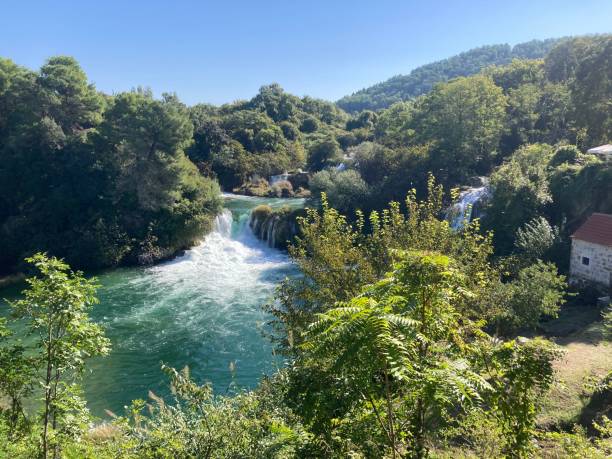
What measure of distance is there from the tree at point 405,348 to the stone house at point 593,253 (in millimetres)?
16302

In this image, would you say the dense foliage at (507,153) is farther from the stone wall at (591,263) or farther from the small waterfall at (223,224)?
the small waterfall at (223,224)

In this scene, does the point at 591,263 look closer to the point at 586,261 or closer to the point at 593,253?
the point at 586,261

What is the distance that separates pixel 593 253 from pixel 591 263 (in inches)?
17.8

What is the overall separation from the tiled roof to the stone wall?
0.20 meters

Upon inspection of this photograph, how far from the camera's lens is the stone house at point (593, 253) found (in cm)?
1738

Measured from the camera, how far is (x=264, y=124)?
62.0m

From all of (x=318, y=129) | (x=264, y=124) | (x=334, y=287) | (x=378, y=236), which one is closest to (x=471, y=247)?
(x=378, y=236)

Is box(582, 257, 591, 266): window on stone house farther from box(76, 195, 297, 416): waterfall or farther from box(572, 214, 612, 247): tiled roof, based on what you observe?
box(76, 195, 297, 416): waterfall

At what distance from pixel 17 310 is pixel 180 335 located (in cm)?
1383

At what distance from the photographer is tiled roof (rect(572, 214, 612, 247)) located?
17.5 metres

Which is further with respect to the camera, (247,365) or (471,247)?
(247,365)

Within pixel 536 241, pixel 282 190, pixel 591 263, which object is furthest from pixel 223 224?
pixel 591 263

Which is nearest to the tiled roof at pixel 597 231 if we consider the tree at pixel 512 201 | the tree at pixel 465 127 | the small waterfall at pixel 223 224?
the tree at pixel 512 201

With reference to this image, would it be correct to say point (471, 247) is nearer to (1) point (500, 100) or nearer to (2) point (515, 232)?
(2) point (515, 232)
